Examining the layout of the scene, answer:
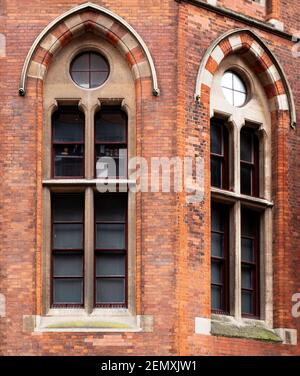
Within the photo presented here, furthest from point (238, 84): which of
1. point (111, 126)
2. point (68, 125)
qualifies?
point (68, 125)

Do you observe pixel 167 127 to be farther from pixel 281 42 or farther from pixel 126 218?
pixel 281 42

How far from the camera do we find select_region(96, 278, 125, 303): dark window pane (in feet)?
89.2

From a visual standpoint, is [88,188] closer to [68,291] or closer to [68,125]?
[68,125]

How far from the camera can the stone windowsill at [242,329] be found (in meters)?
27.6

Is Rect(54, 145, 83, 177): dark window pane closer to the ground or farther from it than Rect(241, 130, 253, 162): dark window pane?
closer to the ground

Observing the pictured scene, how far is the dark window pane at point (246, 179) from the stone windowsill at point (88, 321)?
376 centimetres

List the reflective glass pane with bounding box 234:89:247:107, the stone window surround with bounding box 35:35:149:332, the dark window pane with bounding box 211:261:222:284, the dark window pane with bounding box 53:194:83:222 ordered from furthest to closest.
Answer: the reflective glass pane with bounding box 234:89:247:107, the dark window pane with bounding box 211:261:222:284, the dark window pane with bounding box 53:194:83:222, the stone window surround with bounding box 35:35:149:332


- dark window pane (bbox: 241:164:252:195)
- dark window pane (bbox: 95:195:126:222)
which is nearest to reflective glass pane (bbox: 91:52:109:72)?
dark window pane (bbox: 95:195:126:222)

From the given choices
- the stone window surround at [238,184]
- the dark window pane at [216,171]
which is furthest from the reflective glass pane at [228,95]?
the dark window pane at [216,171]

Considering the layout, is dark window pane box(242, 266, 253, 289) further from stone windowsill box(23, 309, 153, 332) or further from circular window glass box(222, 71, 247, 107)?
circular window glass box(222, 71, 247, 107)

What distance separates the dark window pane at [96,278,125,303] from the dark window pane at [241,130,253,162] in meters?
3.84

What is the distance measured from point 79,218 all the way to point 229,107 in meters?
3.79

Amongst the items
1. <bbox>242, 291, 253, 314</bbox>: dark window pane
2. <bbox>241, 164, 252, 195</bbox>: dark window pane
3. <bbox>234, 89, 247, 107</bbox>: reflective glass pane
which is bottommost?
<bbox>242, 291, 253, 314</bbox>: dark window pane

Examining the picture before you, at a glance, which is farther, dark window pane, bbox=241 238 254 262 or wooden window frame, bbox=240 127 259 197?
wooden window frame, bbox=240 127 259 197
